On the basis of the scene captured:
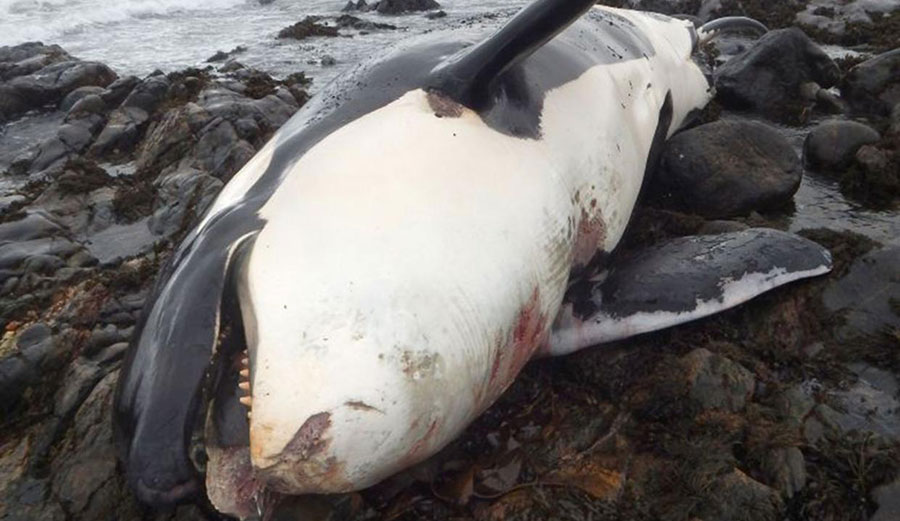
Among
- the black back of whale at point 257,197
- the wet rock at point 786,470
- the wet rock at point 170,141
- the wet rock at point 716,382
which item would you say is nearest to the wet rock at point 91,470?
the black back of whale at point 257,197

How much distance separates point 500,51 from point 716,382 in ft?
6.40

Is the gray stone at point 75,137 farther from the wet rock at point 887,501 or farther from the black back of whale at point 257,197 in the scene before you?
the wet rock at point 887,501

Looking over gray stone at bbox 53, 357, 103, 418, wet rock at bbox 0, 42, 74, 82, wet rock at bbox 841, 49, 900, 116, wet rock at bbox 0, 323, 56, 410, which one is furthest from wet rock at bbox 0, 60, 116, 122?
wet rock at bbox 841, 49, 900, 116

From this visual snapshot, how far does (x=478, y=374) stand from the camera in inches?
122

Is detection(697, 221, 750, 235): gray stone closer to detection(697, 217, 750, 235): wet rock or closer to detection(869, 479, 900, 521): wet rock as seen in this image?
detection(697, 217, 750, 235): wet rock

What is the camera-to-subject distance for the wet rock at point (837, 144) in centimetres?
624

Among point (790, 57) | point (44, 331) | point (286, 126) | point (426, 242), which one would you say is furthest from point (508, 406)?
point (790, 57)

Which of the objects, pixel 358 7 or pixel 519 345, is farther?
pixel 358 7

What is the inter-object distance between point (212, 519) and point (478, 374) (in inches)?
51.5

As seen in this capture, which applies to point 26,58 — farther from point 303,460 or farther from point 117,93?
point 303,460

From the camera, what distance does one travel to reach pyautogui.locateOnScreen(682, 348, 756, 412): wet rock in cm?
372

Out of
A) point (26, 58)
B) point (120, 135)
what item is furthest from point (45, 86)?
point (120, 135)

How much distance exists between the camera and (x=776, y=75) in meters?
7.89

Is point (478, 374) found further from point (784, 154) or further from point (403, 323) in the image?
point (784, 154)
